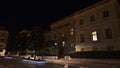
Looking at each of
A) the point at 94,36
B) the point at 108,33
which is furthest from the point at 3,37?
the point at 108,33

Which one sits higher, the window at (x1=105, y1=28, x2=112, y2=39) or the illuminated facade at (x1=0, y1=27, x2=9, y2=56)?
the illuminated facade at (x1=0, y1=27, x2=9, y2=56)

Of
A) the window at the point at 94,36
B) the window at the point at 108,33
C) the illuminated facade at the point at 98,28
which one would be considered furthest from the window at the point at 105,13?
the window at the point at 94,36

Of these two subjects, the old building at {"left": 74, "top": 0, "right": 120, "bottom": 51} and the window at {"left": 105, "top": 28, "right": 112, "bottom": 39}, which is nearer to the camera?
the old building at {"left": 74, "top": 0, "right": 120, "bottom": 51}

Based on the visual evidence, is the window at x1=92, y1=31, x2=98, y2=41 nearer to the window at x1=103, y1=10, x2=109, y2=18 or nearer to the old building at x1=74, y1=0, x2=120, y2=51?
the old building at x1=74, y1=0, x2=120, y2=51

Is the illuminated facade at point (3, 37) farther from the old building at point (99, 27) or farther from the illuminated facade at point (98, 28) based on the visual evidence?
the old building at point (99, 27)

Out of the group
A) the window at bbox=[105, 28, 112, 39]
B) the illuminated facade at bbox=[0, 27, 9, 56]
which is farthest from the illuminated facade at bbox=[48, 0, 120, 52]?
the illuminated facade at bbox=[0, 27, 9, 56]

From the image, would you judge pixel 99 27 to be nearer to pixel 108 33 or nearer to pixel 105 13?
pixel 108 33

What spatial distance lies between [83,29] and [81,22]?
218 centimetres

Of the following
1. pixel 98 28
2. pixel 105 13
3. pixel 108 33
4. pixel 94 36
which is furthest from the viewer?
pixel 94 36

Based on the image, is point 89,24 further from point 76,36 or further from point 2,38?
point 2,38

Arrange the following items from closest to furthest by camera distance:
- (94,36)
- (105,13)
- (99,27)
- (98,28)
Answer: (105,13) → (99,27) → (98,28) → (94,36)

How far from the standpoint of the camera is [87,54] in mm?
29062

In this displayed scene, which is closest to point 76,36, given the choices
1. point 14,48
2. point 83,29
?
point 83,29

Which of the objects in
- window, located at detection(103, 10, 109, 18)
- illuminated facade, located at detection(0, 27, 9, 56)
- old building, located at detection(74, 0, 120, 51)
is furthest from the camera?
illuminated facade, located at detection(0, 27, 9, 56)
